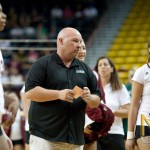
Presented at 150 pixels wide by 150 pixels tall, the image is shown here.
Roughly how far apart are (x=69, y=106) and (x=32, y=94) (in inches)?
15.6

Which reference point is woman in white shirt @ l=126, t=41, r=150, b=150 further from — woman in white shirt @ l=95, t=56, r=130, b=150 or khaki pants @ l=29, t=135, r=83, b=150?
woman in white shirt @ l=95, t=56, r=130, b=150

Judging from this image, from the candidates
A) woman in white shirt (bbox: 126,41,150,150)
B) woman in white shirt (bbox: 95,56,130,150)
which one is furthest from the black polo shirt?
woman in white shirt (bbox: 95,56,130,150)

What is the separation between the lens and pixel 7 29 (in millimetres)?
20500

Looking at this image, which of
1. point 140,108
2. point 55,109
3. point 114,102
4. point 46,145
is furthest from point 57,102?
point 114,102

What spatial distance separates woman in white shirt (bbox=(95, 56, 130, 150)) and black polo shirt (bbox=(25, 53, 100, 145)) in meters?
1.72

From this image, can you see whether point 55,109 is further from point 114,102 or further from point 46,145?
point 114,102

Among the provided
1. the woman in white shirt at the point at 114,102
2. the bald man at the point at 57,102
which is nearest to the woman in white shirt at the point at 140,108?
the bald man at the point at 57,102

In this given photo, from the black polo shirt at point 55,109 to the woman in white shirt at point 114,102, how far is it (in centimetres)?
172

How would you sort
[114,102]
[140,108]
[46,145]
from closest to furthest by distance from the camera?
[46,145] < [140,108] < [114,102]

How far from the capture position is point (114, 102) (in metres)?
7.73

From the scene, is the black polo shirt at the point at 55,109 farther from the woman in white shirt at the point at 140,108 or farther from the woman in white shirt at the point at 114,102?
the woman in white shirt at the point at 114,102

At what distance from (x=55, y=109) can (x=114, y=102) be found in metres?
2.27

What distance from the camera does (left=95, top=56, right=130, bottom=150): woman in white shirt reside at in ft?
24.4

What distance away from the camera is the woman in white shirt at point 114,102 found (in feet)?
24.4
